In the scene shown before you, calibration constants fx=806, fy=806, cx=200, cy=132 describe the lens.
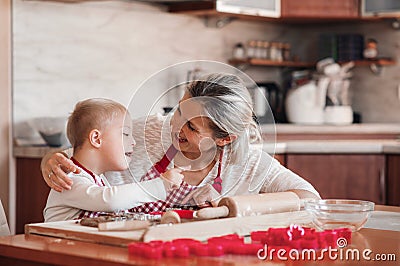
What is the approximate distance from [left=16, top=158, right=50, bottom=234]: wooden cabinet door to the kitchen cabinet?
161 centimetres

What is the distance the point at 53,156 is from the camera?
6.23 feet

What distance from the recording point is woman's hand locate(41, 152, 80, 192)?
5.87 feet

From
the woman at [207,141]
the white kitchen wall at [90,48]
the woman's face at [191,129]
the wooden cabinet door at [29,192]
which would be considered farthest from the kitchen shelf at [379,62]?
the woman's face at [191,129]

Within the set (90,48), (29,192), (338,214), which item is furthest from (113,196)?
(90,48)

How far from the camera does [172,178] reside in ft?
5.46

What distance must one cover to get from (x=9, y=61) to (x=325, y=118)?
1805mm

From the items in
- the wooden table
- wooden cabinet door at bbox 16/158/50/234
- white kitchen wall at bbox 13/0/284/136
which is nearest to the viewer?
the wooden table

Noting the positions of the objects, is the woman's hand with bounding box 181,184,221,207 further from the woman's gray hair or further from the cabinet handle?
the cabinet handle

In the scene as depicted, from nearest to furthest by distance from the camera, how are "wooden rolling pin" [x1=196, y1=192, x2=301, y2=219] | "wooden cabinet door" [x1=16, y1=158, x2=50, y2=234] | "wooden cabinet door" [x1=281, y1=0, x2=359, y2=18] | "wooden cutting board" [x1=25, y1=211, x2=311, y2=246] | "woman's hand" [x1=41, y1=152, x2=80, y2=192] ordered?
"wooden cutting board" [x1=25, y1=211, x2=311, y2=246], "wooden rolling pin" [x1=196, y1=192, x2=301, y2=219], "woman's hand" [x1=41, y1=152, x2=80, y2=192], "wooden cabinet door" [x1=16, y1=158, x2=50, y2=234], "wooden cabinet door" [x1=281, y1=0, x2=359, y2=18]

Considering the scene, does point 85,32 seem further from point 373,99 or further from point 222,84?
point 222,84

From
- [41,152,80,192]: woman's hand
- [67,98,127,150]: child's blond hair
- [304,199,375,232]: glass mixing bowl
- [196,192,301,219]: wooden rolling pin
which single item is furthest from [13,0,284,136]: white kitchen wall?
[304,199,375,232]: glass mixing bowl

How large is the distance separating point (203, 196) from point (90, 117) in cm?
43

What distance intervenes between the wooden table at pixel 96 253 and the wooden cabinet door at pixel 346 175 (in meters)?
2.24

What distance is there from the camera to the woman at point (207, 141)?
1.66 metres
